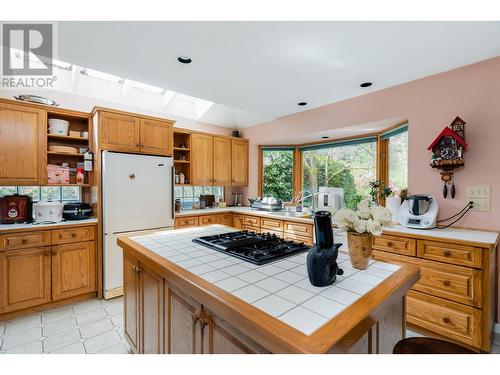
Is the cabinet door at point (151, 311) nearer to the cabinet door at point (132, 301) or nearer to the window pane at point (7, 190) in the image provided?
the cabinet door at point (132, 301)

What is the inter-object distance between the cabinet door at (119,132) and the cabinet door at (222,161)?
58.0 inches

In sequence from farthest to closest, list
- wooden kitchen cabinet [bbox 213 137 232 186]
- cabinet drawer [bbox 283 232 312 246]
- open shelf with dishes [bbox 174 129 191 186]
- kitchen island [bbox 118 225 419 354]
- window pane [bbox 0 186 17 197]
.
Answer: wooden kitchen cabinet [bbox 213 137 232 186]
open shelf with dishes [bbox 174 129 191 186]
cabinet drawer [bbox 283 232 312 246]
window pane [bbox 0 186 17 197]
kitchen island [bbox 118 225 419 354]

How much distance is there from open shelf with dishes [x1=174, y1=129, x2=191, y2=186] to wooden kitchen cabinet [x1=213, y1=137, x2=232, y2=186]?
45 centimetres

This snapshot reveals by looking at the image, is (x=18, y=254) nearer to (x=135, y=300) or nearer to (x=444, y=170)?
(x=135, y=300)

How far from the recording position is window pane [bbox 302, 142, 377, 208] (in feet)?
11.4

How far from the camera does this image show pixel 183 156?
411 centimetres

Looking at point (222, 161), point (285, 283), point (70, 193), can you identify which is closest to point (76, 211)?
point (70, 193)

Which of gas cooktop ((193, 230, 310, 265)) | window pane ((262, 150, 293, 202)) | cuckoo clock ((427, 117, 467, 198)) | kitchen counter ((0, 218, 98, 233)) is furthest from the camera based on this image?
window pane ((262, 150, 293, 202))

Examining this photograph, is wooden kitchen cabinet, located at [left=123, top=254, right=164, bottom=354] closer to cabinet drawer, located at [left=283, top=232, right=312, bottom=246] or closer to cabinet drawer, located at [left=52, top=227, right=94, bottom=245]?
cabinet drawer, located at [left=52, top=227, right=94, bottom=245]

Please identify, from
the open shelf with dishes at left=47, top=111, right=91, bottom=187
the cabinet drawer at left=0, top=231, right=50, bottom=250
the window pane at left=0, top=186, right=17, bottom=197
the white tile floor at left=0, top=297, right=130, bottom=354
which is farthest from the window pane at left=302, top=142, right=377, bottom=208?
the window pane at left=0, top=186, right=17, bottom=197

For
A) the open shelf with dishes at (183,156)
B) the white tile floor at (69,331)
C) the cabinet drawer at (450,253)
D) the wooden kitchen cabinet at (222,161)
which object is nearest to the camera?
the cabinet drawer at (450,253)

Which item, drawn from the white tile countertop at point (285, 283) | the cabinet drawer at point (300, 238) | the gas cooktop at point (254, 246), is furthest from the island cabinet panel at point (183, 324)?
the cabinet drawer at point (300, 238)

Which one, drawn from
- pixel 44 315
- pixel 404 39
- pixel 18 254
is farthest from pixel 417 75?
pixel 44 315

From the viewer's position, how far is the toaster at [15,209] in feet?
8.24
